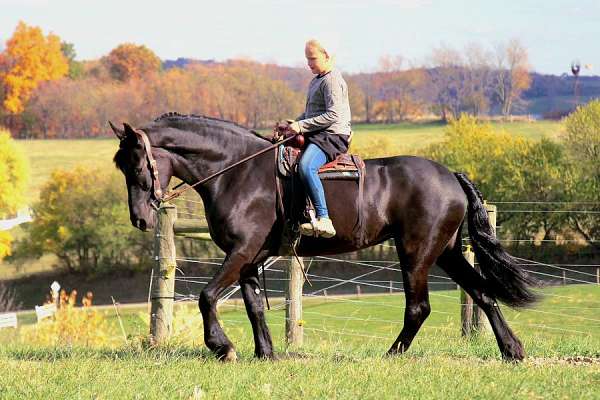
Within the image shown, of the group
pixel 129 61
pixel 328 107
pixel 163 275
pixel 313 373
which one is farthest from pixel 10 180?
pixel 129 61

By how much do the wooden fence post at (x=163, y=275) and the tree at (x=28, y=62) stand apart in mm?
124595

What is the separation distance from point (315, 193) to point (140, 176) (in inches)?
61.1

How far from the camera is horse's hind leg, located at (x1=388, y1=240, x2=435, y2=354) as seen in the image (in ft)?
28.3

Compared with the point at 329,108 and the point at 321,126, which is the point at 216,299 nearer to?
the point at 321,126

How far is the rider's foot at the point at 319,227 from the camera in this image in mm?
8258

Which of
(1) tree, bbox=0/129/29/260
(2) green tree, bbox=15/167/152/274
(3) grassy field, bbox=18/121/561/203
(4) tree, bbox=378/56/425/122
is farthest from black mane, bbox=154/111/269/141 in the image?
(4) tree, bbox=378/56/425/122

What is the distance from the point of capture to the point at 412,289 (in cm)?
865

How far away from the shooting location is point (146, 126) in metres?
8.57

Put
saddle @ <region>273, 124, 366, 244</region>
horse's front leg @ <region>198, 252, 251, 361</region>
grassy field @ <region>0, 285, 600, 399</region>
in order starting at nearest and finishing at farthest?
grassy field @ <region>0, 285, 600, 399</region>, horse's front leg @ <region>198, 252, 251, 361</region>, saddle @ <region>273, 124, 366, 244</region>

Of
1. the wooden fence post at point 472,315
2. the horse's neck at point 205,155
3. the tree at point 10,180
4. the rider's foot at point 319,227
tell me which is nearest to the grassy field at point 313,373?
the rider's foot at point 319,227

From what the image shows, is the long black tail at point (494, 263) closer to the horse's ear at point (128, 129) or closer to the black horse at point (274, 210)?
the black horse at point (274, 210)

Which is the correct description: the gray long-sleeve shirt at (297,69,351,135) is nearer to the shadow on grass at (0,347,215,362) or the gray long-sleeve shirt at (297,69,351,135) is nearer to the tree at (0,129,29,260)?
the shadow on grass at (0,347,215,362)

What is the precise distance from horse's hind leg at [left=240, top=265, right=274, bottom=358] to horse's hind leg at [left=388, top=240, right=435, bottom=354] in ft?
3.70

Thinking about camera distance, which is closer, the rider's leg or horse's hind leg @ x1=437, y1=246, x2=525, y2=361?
the rider's leg
